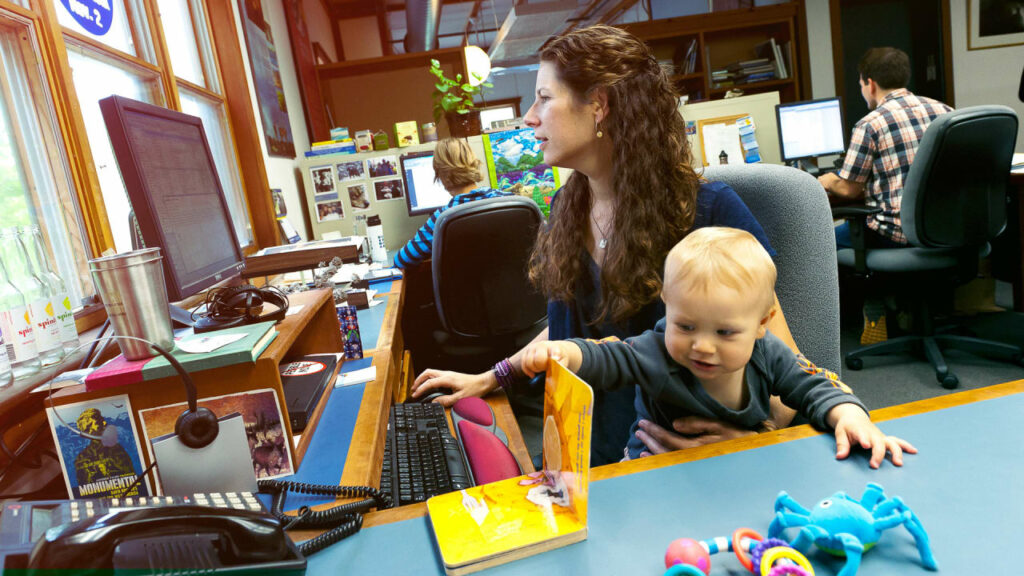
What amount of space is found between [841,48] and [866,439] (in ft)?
18.2

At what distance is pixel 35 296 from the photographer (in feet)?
3.03

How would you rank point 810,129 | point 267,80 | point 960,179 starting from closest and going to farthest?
point 960,179
point 267,80
point 810,129

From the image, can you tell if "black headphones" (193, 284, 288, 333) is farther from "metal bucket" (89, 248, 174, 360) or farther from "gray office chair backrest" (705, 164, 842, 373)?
"gray office chair backrest" (705, 164, 842, 373)

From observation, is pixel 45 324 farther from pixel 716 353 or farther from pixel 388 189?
pixel 388 189

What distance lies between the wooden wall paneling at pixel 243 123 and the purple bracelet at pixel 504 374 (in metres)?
2.11

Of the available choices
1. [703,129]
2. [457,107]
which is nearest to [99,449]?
[457,107]

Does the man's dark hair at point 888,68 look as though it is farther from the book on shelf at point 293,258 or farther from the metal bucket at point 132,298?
the metal bucket at point 132,298

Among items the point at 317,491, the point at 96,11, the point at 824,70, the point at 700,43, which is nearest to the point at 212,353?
the point at 317,491

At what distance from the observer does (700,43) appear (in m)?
4.94

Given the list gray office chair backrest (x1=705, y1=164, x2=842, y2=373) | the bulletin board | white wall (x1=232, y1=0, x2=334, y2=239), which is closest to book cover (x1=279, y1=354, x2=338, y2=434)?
gray office chair backrest (x1=705, y1=164, x2=842, y2=373)

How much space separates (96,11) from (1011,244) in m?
4.32

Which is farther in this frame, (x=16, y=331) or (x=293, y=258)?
(x=293, y=258)

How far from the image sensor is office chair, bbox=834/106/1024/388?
89.5 inches

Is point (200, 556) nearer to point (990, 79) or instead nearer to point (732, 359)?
point (732, 359)
